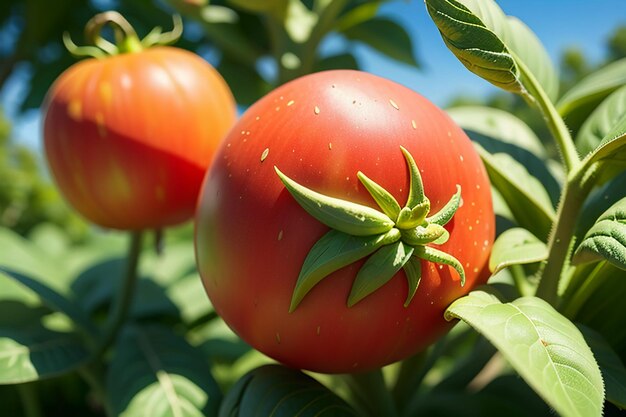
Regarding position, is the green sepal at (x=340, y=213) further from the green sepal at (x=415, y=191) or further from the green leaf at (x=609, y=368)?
the green leaf at (x=609, y=368)

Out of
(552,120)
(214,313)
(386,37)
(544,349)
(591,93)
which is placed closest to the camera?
(544,349)

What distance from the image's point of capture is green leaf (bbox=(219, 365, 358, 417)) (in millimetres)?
360

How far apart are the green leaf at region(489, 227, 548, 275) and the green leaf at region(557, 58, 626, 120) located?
16 centimetres

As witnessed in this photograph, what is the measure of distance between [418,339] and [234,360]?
38 cm

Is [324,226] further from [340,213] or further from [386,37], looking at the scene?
[386,37]

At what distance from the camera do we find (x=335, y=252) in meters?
0.31

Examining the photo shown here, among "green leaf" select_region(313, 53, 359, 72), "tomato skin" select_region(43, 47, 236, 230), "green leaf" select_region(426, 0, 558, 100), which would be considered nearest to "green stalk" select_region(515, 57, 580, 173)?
"green leaf" select_region(426, 0, 558, 100)

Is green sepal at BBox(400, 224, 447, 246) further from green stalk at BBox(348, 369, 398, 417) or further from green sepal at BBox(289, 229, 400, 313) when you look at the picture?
green stalk at BBox(348, 369, 398, 417)

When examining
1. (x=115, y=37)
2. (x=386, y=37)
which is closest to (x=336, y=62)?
(x=386, y=37)

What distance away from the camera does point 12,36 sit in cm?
123

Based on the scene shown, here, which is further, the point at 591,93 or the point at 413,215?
the point at 591,93

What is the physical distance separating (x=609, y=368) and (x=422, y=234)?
0.13m

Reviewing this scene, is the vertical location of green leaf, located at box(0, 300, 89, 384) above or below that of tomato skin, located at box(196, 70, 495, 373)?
below

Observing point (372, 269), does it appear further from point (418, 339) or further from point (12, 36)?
point (12, 36)
